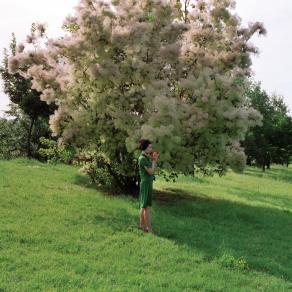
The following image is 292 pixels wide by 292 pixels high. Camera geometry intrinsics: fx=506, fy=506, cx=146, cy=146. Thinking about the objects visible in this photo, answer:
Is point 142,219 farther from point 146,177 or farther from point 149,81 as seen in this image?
point 149,81

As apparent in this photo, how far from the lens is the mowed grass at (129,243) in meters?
7.67

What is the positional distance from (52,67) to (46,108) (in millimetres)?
9977

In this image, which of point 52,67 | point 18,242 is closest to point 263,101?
point 52,67

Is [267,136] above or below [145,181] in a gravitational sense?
above

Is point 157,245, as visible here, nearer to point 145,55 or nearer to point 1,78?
point 145,55

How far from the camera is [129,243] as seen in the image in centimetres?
971

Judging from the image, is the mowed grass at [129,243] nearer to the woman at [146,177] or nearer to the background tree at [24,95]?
the woman at [146,177]

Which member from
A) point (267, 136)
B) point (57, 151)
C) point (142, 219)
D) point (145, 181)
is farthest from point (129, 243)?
point (267, 136)

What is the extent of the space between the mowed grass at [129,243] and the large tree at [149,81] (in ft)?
5.59

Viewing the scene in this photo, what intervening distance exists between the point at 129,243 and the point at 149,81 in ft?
19.5

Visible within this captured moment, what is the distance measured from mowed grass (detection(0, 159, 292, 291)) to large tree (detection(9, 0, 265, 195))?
5.59ft

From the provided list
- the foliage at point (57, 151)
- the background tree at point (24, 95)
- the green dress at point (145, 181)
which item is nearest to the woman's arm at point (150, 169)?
the green dress at point (145, 181)

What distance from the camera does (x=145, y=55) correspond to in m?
14.5

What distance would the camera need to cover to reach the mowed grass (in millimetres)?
7672
